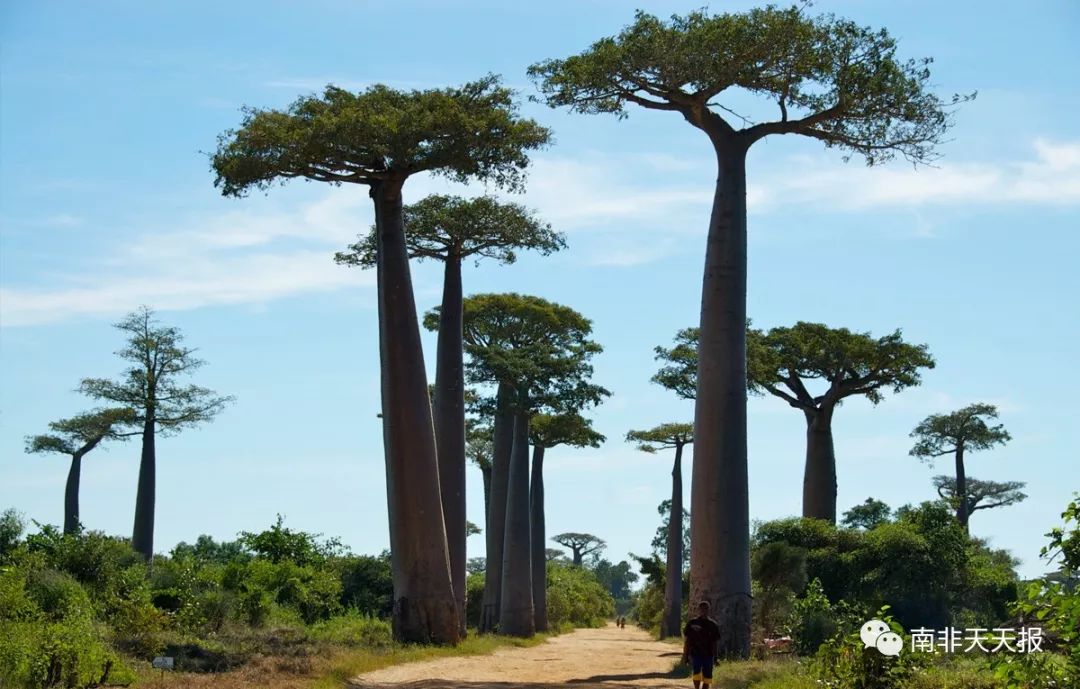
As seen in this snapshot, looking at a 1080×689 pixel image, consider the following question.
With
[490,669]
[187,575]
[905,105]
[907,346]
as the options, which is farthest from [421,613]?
[907,346]

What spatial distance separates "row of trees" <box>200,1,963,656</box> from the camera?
48.9 ft

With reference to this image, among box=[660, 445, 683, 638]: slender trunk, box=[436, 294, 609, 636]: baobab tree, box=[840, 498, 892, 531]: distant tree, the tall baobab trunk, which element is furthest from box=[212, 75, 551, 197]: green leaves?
box=[840, 498, 892, 531]: distant tree

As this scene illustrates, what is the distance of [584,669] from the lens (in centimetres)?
1566

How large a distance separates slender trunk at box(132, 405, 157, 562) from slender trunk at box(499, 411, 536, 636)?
9117 mm

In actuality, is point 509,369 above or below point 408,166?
below

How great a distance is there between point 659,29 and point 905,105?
336 cm

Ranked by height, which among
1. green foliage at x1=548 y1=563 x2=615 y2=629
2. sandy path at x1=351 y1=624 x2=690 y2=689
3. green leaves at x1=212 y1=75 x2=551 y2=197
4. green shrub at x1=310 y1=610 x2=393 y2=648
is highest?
green leaves at x1=212 y1=75 x2=551 y2=197

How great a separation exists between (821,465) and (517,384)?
7.57 m

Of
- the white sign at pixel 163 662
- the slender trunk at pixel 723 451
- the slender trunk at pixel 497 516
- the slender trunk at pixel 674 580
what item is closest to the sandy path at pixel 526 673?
the slender trunk at pixel 723 451

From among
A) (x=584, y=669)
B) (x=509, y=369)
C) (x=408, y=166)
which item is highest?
(x=408, y=166)

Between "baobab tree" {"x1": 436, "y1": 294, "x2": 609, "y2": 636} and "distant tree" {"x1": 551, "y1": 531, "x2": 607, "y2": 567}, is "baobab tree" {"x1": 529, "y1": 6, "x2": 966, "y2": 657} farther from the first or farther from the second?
"distant tree" {"x1": 551, "y1": 531, "x2": 607, "y2": 567}

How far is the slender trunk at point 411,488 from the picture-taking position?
1669 centimetres

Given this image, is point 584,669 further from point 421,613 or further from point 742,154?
point 742,154

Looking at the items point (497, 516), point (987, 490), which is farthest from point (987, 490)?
point (497, 516)
